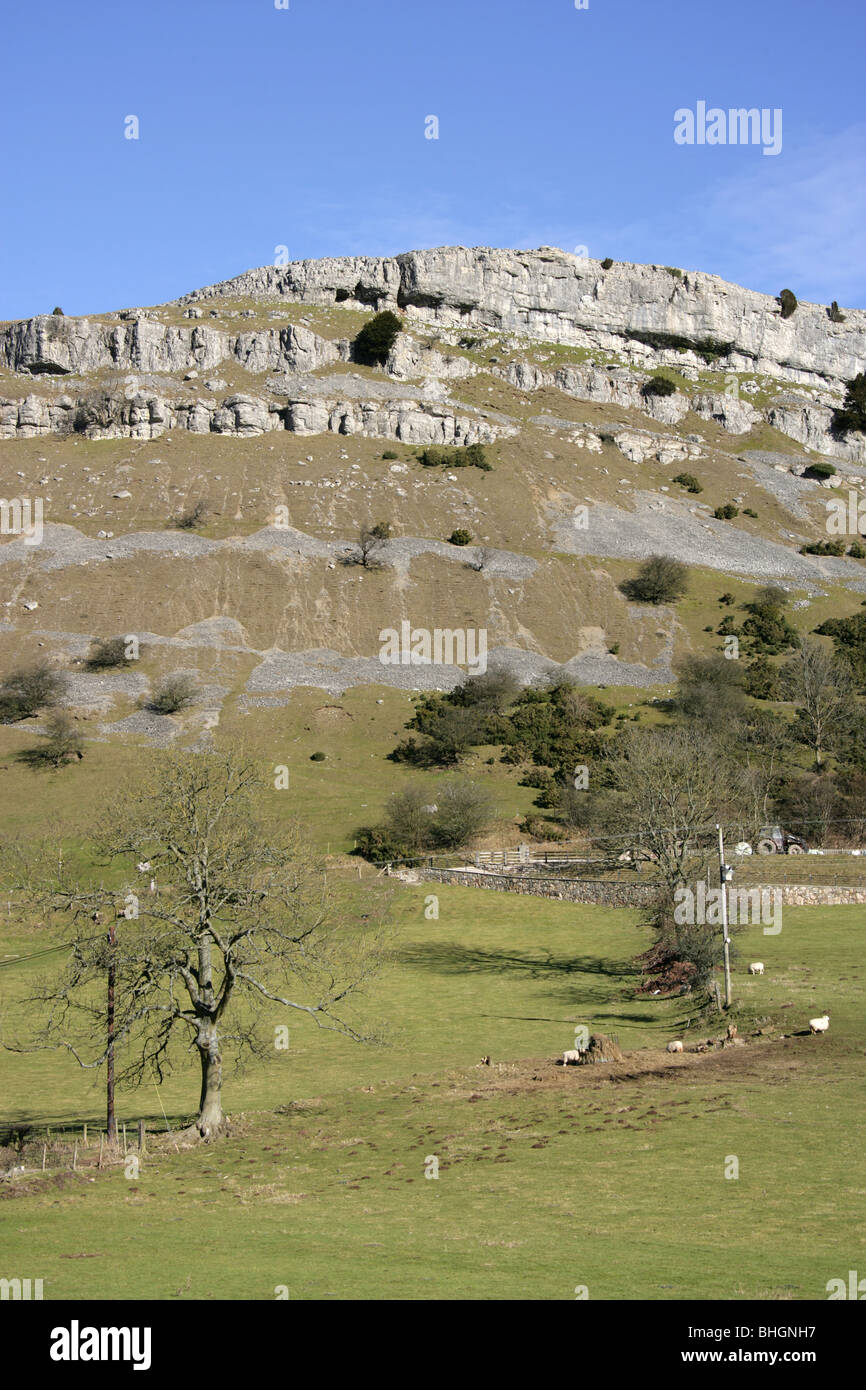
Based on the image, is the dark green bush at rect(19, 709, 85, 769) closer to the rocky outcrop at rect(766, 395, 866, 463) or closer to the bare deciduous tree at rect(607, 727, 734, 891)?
the bare deciduous tree at rect(607, 727, 734, 891)

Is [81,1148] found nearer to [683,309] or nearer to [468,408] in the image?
[468,408]

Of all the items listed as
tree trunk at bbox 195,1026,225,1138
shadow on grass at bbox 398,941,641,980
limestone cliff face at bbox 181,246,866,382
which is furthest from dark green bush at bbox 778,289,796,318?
tree trunk at bbox 195,1026,225,1138

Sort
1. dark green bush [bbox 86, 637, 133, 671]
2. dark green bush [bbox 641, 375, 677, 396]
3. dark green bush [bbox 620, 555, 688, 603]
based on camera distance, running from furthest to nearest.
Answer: dark green bush [bbox 641, 375, 677, 396] < dark green bush [bbox 620, 555, 688, 603] < dark green bush [bbox 86, 637, 133, 671]

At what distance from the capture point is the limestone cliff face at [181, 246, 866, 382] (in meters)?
158

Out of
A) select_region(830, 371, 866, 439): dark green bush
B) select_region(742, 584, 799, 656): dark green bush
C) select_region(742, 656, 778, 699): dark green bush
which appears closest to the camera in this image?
select_region(742, 656, 778, 699): dark green bush

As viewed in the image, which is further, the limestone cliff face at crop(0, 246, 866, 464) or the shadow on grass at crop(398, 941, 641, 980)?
the limestone cliff face at crop(0, 246, 866, 464)

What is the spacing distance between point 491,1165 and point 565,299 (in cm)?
16225

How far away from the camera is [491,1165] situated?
20.8 meters

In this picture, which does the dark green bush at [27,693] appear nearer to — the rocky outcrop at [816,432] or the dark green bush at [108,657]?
the dark green bush at [108,657]

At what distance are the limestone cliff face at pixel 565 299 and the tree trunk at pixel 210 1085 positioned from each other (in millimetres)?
145537

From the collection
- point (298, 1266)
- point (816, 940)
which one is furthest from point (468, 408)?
point (298, 1266)

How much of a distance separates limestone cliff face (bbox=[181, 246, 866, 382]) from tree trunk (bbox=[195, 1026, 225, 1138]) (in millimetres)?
145537

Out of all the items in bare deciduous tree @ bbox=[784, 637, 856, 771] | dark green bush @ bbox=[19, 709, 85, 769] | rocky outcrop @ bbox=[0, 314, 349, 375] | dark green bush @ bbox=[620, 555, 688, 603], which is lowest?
dark green bush @ bbox=[19, 709, 85, 769]

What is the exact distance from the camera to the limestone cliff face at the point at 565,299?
15750 cm
